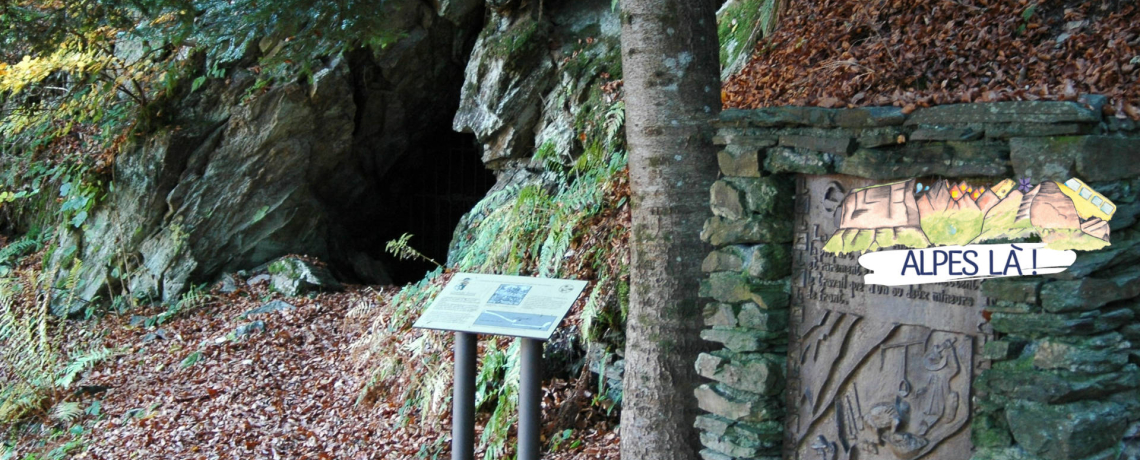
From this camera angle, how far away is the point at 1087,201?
292cm

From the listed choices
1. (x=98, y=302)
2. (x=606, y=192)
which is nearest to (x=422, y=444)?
(x=606, y=192)

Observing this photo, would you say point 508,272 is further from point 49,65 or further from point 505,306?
point 49,65

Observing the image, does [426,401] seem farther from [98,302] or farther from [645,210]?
[98,302]

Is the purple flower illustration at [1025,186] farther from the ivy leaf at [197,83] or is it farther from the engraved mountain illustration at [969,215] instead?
the ivy leaf at [197,83]

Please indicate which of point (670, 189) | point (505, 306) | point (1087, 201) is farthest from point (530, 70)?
point (1087, 201)

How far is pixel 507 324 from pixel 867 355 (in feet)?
5.29

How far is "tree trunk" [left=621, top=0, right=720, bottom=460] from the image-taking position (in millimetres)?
4219

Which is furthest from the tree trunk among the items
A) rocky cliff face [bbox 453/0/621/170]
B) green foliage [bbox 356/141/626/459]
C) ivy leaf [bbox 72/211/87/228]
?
ivy leaf [bbox 72/211/87/228]

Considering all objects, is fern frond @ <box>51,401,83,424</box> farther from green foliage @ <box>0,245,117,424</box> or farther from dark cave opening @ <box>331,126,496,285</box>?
dark cave opening @ <box>331,126,496,285</box>

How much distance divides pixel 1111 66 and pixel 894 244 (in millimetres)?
1575

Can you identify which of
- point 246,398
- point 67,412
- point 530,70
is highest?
point 530,70

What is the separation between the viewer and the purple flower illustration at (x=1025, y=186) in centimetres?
302

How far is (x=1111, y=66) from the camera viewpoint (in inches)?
155

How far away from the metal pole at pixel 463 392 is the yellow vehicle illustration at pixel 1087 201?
262 cm
